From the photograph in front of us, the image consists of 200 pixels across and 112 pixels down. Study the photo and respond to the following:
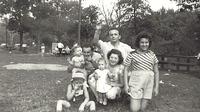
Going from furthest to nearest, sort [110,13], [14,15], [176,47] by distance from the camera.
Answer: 1. [14,15]
2. [110,13]
3. [176,47]

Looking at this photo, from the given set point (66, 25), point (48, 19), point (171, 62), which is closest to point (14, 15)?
point (48, 19)

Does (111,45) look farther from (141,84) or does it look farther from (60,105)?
(60,105)

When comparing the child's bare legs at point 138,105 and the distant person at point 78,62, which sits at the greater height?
the distant person at point 78,62

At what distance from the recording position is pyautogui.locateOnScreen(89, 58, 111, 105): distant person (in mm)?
6551

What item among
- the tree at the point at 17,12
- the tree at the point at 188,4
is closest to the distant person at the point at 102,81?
the tree at the point at 188,4

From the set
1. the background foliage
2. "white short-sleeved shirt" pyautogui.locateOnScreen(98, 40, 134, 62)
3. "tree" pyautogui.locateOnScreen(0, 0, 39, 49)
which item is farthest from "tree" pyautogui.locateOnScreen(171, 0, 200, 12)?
"tree" pyautogui.locateOnScreen(0, 0, 39, 49)

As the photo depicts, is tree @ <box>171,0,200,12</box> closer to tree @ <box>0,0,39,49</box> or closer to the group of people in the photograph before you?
the group of people

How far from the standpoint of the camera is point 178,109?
704 cm

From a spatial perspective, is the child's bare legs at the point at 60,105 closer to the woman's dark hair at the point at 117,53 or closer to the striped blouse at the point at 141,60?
the woman's dark hair at the point at 117,53

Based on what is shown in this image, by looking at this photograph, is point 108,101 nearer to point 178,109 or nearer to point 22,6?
point 178,109

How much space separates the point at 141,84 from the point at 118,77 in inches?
21.9

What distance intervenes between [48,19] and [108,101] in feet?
145

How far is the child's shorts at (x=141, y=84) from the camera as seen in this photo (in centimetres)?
647

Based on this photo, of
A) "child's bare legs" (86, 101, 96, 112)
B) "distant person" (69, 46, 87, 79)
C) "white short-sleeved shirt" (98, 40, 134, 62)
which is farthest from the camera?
"white short-sleeved shirt" (98, 40, 134, 62)
